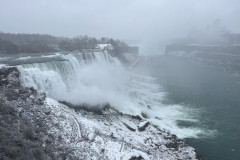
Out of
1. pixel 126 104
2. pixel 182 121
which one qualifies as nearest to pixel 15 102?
pixel 126 104

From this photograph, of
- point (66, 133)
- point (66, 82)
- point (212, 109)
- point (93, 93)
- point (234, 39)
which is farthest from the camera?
point (234, 39)

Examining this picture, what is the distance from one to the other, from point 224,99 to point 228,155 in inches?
991

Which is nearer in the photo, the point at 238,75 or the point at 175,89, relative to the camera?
the point at 175,89

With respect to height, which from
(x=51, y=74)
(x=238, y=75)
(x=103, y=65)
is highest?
(x=51, y=74)

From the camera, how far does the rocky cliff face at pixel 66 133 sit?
18.6 m

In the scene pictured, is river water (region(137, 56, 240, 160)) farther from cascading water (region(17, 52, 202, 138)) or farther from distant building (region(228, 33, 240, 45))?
distant building (region(228, 33, 240, 45))

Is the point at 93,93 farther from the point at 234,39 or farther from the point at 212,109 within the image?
the point at 234,39

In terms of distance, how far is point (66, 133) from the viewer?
22.4m

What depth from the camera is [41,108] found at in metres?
24.9

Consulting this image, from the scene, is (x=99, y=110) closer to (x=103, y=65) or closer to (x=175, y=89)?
(x=175, y=89)

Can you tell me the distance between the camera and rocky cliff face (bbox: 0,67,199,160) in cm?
1858

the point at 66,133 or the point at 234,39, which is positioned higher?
the point at 234,39

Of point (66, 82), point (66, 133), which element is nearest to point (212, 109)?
point (66, 82)

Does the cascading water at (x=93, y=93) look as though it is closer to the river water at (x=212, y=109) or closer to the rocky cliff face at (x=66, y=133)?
the river water at (x=212, y=109)
